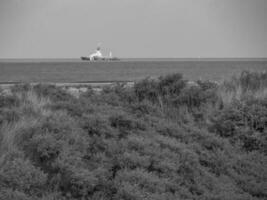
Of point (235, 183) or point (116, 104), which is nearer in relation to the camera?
point (235, 183)

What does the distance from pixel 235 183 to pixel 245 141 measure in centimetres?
260

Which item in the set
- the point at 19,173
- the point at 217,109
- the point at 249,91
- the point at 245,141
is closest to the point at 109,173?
the point at 19,173

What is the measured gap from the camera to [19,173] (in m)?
6.89

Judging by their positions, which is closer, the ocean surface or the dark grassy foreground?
the dark grassy foreground

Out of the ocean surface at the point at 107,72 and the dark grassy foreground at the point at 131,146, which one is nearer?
the dark grassy foreground at the point at 131,146

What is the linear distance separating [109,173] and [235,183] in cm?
254

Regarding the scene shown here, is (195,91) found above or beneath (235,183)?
above

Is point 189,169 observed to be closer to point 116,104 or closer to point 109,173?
point 109,173

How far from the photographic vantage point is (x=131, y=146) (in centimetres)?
895

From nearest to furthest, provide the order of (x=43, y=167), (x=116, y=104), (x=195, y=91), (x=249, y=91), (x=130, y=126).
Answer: (x=43, y=167)
(x=130, y=126)
(x=116, y=104)
(x=195, y=91)
(x=249, y=91)

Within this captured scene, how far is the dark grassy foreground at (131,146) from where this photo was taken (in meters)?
7.22

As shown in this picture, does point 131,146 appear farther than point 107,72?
No

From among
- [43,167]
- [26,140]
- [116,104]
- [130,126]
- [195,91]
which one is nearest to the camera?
[43,167]

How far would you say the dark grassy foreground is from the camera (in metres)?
7.22
